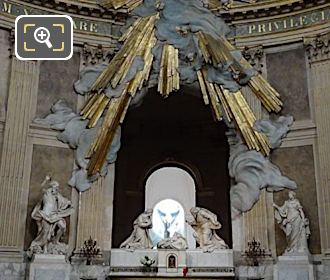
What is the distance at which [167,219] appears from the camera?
1889cm

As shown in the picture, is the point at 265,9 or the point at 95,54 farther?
the point at 95,54

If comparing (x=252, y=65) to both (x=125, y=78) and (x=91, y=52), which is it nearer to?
(x=125, y=78)

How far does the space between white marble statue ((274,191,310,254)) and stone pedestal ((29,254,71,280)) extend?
4.36 metres

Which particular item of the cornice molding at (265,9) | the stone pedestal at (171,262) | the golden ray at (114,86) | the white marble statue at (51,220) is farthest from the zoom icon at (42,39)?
the cornice molding at (265,9)

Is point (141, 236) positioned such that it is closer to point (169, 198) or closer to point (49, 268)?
point (49, 268)

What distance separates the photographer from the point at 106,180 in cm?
1198

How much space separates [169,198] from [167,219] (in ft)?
2.80

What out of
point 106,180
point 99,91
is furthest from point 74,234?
point 99,91

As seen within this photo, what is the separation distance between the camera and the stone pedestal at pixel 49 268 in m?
10.4

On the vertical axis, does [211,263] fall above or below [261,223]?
below

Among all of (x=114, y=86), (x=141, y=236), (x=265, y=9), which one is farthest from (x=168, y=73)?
(x=141, y=236)

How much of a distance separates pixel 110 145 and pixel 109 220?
162cm

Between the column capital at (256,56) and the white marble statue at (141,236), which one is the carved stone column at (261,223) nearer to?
the white marble statue at (141,236)

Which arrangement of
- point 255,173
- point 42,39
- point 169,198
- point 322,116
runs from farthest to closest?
point 169,198, point 255,173, point 322,116, point 42,39
